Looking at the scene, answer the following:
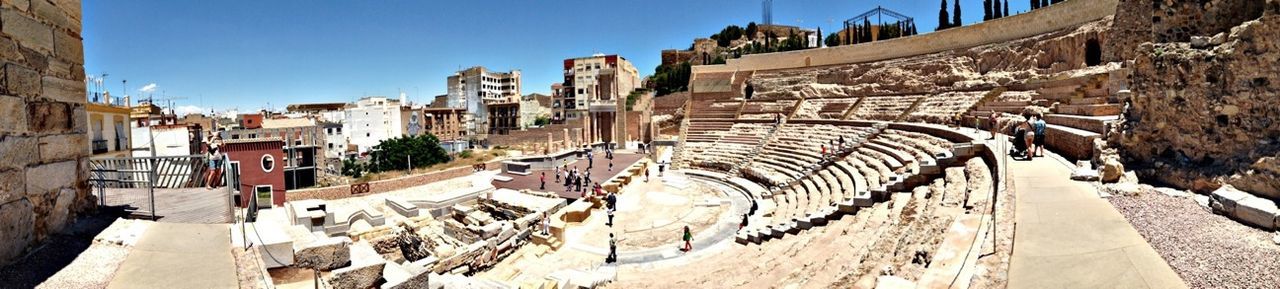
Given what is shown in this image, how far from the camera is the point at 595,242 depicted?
13.3 metres

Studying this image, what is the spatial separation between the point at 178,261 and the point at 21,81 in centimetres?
139

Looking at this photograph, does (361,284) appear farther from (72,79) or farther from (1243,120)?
(1243,120)

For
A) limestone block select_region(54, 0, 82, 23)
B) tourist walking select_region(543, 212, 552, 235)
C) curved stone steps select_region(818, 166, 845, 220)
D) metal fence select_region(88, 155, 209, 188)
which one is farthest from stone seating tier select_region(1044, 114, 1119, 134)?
metal fence select_region(88, 155, 209, 188)

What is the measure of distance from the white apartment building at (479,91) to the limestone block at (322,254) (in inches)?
2416

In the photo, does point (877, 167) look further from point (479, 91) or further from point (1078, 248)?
point (479, 91)

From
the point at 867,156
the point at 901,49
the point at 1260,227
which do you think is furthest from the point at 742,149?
the point at 1260,227

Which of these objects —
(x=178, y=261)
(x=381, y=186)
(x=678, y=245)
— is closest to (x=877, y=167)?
(x=678, y=245)

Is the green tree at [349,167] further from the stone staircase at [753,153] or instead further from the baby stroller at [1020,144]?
the baby stroller at [1020,144]

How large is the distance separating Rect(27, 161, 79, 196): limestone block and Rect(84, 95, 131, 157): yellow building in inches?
397

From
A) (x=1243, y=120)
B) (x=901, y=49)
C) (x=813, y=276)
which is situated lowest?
(x=813, y=276)

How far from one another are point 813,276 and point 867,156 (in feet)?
35.5

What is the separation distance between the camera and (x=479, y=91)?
7194 centimetres

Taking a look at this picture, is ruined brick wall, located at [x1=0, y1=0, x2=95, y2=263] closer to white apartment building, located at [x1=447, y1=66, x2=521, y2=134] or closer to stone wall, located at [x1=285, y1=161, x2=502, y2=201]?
stone wall, located at [x1=285, y1=161, x2=502, y2=201]

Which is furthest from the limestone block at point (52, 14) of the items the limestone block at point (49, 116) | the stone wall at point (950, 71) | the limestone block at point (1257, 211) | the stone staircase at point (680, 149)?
the stone wall at point (950, 71)
